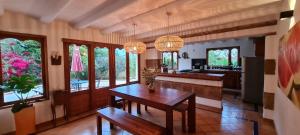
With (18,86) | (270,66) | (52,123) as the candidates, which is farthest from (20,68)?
(270,66)

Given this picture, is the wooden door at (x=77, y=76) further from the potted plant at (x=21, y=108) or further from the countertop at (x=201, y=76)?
the countertop at (x=201, y=76)

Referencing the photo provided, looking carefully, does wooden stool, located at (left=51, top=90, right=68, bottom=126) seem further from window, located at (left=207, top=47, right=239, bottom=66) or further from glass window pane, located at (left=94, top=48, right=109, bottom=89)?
window, located at (left=207, top=47, right=239, bottom=66)

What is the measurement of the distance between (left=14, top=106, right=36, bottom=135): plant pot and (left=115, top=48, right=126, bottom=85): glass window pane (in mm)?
2653

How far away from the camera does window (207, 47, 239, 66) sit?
275 inches

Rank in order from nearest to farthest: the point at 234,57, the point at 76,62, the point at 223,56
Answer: the point at 76,62
the point at 234,57
the point at 223,56

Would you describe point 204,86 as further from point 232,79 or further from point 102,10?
point 102,10

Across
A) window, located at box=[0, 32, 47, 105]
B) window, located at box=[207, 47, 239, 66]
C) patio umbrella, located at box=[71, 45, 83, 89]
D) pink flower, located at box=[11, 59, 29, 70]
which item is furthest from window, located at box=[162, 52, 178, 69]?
pink flower, located at box=[11, 59, 29, 70]

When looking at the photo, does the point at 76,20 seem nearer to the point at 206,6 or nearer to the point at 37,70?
the point at 37,70

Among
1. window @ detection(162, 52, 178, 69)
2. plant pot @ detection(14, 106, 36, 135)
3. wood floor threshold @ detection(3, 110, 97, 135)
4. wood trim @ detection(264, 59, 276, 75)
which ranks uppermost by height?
window @ detection(162, 52, 178, 69)

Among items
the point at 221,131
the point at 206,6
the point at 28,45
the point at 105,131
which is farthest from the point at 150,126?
the point at 28,45

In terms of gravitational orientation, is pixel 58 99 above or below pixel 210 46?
below

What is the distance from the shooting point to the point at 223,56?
7316 mm

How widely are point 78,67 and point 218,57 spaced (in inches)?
264

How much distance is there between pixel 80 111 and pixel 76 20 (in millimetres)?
2484
